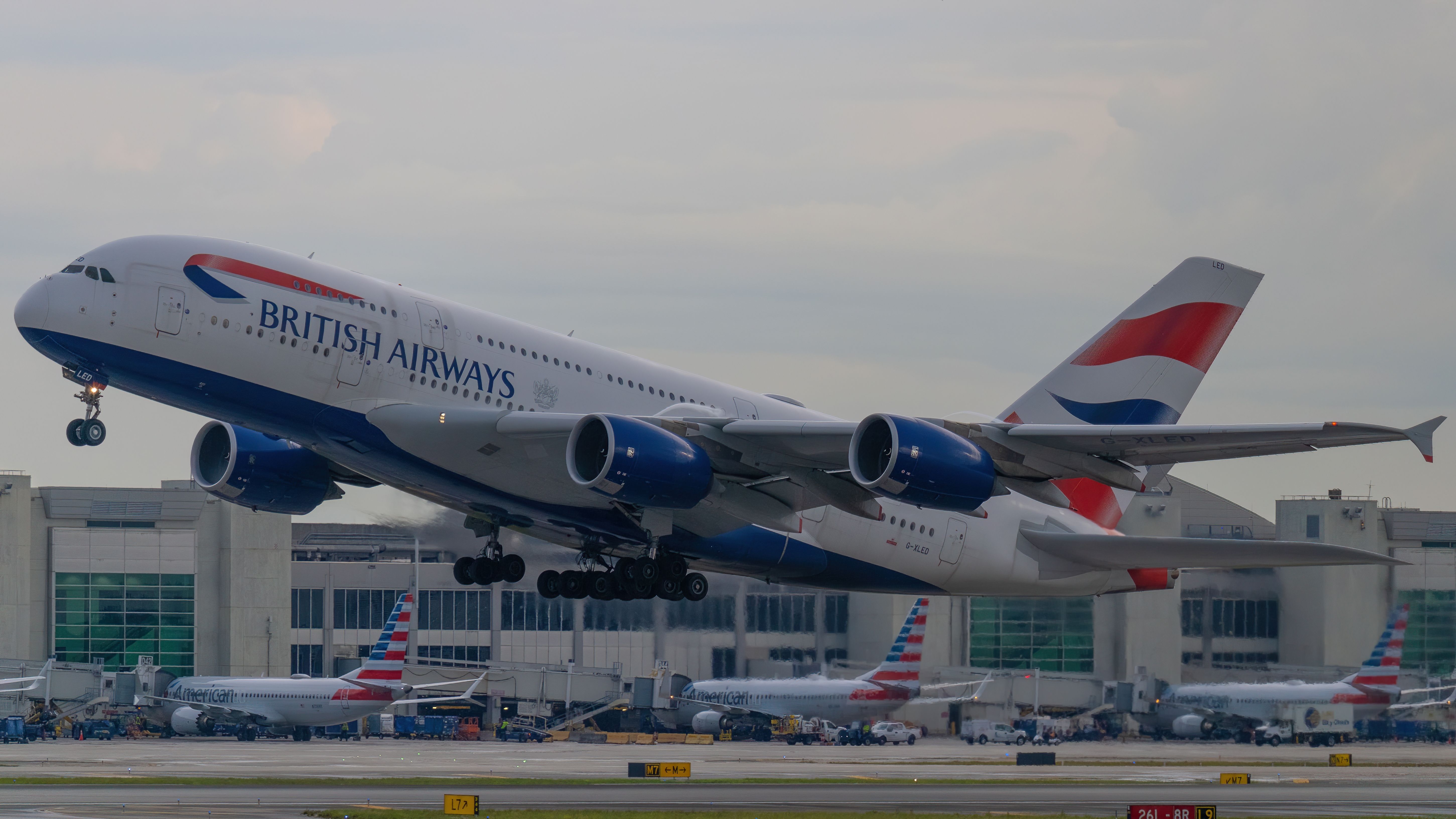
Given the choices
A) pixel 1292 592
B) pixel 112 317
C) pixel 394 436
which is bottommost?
pixel 1292 592

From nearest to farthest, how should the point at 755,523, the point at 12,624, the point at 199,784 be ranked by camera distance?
the point at 755,523 < the point at 199,784 < the point at 12,624

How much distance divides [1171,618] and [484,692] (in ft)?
114

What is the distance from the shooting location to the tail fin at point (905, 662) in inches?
3051

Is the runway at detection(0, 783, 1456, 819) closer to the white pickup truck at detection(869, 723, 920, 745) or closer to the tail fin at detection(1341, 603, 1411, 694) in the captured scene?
the tail fin at detection(1341, 603, 1411, 694)

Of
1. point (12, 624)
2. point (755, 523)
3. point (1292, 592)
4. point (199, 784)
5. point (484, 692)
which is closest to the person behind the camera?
point (755, 523)

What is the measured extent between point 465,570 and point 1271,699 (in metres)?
49.2

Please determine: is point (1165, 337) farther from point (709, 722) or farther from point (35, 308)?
point (709, 722)

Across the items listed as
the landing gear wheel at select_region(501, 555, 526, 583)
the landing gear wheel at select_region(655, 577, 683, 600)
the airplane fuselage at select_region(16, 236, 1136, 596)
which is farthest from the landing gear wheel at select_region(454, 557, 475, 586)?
the landing gear wheel at select_region(655, 577, 683, 600)

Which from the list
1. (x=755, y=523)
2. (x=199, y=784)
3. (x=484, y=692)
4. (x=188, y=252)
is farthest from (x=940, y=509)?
(x=484, y=692)

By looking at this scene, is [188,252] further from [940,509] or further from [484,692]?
[484,692]

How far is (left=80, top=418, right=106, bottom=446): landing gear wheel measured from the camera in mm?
33656

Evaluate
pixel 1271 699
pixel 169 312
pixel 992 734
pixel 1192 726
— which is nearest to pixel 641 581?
pixel 169 312

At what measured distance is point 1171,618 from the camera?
74.7 m

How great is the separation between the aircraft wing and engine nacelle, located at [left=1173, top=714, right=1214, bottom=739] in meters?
43.4
